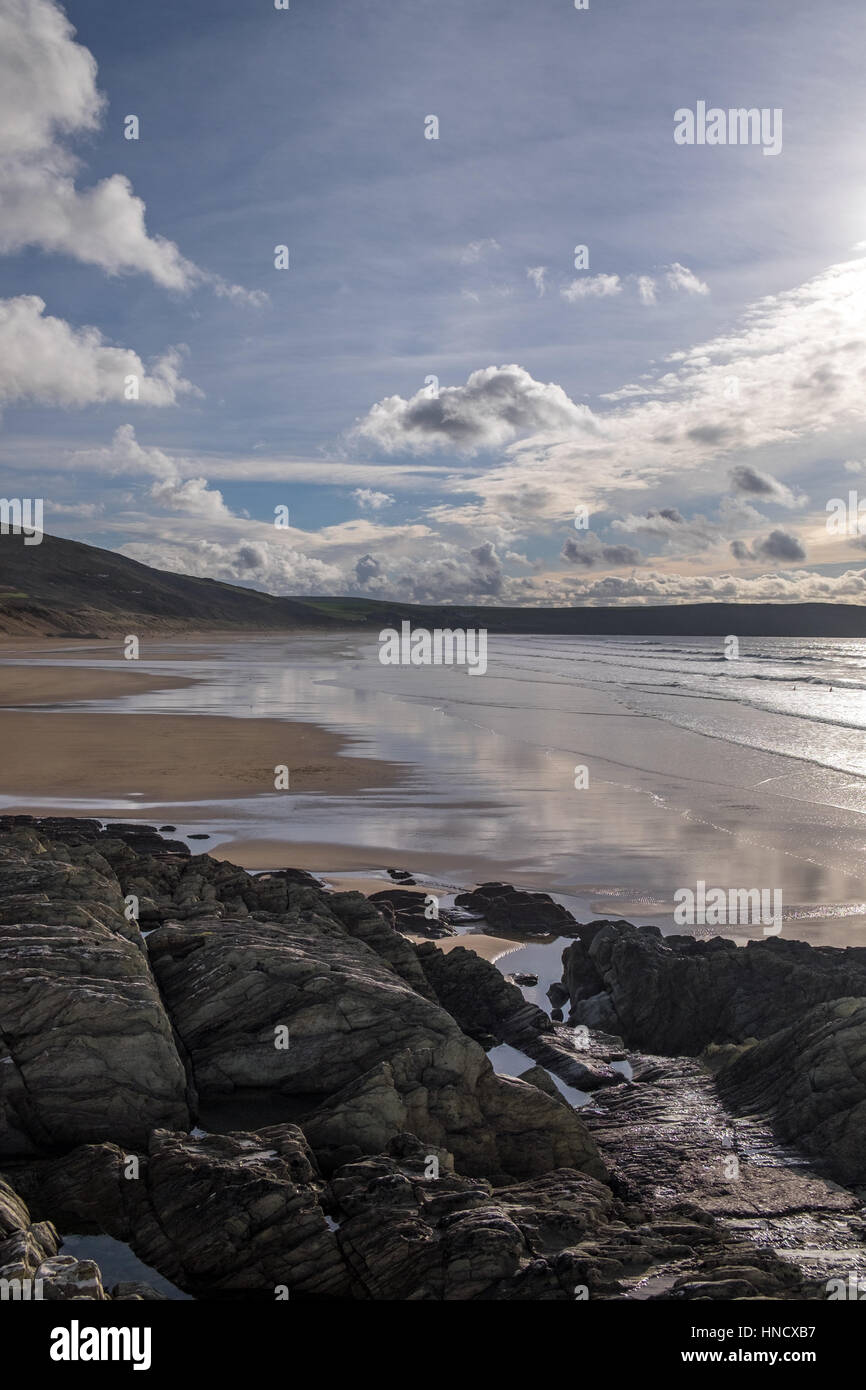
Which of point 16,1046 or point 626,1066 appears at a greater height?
point 16,1046

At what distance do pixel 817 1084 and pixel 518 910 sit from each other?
22.6ft

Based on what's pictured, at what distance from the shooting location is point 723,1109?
8.04m

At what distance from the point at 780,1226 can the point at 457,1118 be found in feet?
8.04

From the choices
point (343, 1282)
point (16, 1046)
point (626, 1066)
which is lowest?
point (626, 1066)

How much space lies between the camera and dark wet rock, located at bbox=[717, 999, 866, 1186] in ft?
23.2

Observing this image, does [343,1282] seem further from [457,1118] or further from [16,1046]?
[16,1046]

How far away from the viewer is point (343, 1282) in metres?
5.24

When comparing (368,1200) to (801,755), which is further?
(801,755)

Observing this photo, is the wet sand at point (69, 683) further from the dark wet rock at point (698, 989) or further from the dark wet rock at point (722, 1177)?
the dark wet rock at point (722, 1177)

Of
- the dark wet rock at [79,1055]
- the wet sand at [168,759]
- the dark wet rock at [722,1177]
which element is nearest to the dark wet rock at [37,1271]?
the dark wet rock at [79,1055]
